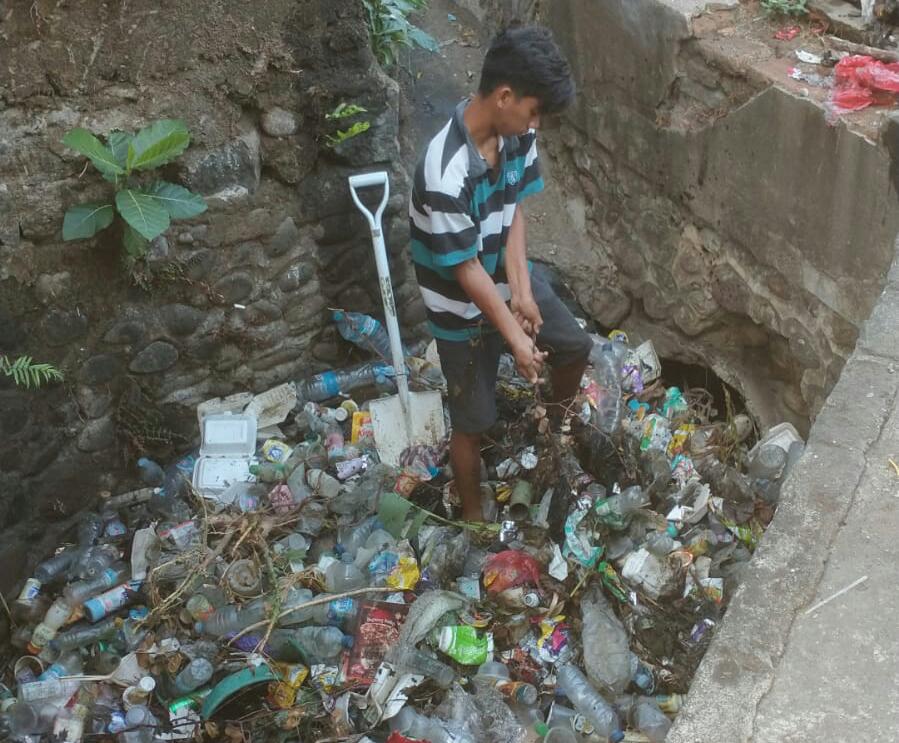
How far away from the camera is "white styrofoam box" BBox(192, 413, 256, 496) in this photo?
377 centimetres

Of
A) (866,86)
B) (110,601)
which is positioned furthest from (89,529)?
(866,86)

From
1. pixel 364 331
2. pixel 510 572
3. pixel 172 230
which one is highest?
pixel 172 230

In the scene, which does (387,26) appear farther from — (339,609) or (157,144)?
(339,609)

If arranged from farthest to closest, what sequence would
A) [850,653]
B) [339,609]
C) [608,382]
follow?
1. [608,382]
2. [339,609]
3. [850,653]

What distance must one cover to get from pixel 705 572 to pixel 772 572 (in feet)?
4.44

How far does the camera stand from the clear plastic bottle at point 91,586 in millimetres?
3443

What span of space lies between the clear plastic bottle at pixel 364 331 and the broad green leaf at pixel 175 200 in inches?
35.6

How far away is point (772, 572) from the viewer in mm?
1963

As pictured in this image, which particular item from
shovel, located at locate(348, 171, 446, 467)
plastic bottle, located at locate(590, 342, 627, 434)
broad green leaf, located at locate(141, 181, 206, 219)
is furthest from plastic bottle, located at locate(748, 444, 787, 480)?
broad green leaf, located at locate(141, 181, 206, 219)

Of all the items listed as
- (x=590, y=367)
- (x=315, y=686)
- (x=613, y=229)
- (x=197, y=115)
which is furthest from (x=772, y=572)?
(x=613, y=229)

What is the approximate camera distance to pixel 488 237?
2.94m

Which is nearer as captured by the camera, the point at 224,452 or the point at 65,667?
the point at 65,667

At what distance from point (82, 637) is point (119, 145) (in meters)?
1.67

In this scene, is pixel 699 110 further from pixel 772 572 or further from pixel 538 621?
pixel 772 572
